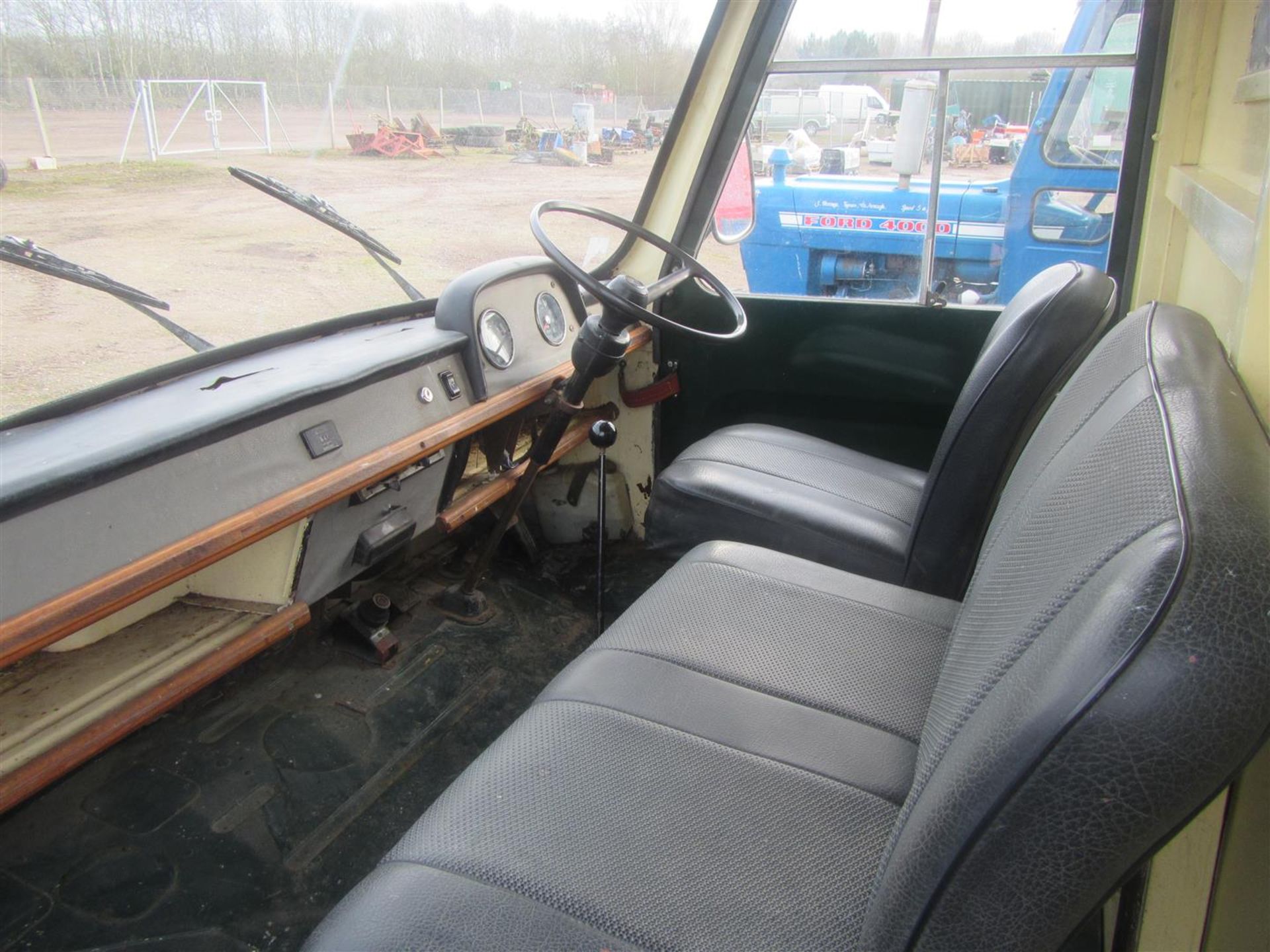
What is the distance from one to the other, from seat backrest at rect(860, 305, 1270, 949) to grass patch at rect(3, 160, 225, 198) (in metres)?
1.41

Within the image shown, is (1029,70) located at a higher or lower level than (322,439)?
higher

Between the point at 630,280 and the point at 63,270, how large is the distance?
1.04m

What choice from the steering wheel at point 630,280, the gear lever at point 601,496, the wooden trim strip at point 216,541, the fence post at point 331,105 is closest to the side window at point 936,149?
the steering wheel at point 630,280

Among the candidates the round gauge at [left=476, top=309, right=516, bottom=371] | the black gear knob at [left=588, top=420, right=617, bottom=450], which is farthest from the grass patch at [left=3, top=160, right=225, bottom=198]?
the black gear knob at [left=588, top=420, right=617, bottom=450]

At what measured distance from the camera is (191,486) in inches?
53.3

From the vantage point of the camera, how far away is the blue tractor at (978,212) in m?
2.02

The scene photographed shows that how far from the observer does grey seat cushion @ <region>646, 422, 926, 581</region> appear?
169 cm

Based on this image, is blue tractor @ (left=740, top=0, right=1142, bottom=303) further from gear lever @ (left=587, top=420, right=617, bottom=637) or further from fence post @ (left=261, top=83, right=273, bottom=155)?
fence post @ (left=261, top=83, right=273, bottom=155)

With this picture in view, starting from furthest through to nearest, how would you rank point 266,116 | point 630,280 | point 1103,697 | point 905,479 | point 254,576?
point 905,479
point 630,280
point 254,576
point 266,116
point 1103,697

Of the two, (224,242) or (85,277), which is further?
(224,242)

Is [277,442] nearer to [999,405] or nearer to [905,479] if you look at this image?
[999,405]

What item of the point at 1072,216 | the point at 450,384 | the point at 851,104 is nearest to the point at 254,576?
the point at 450,384

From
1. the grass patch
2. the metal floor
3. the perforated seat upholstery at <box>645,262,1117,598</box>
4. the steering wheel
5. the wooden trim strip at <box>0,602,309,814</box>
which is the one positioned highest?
the grass patch

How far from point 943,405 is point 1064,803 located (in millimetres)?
1904
